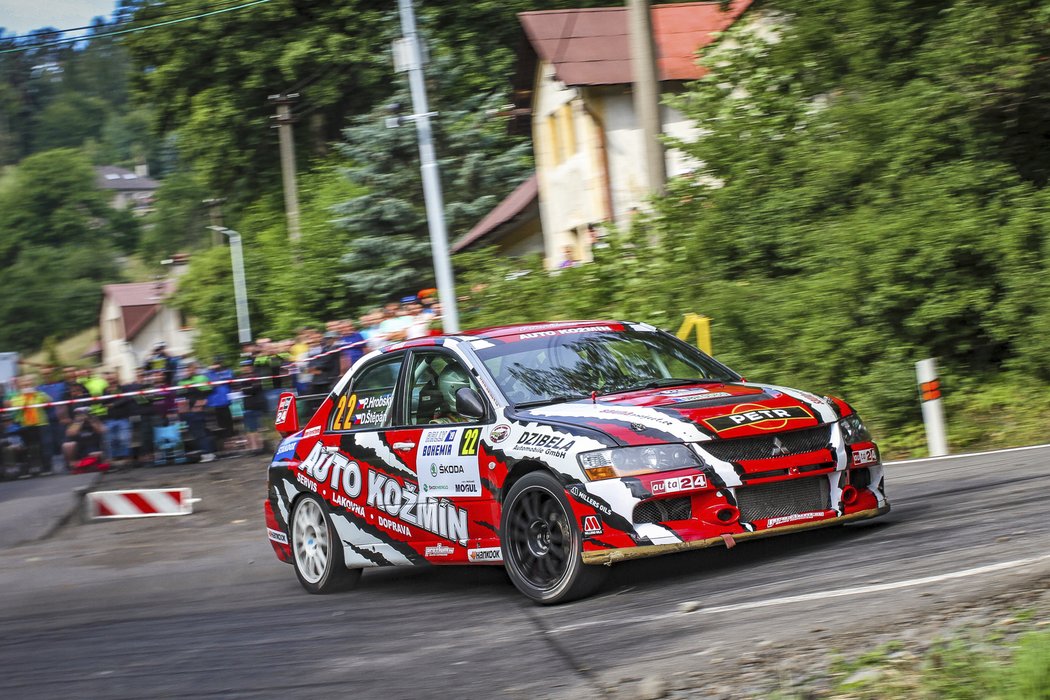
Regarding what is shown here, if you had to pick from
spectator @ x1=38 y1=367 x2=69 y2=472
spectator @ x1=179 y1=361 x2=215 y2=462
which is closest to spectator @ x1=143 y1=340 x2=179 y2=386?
spectator @ x1=179 y1=361 x2=215 y2=462

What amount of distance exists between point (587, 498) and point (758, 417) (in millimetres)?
1046

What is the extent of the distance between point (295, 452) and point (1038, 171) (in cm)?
1000

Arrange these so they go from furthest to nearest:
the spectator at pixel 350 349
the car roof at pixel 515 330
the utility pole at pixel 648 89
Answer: the spectator at pixel 350 349 < the utility pole at pixel 648 89 < the car roof at pixel 515 330

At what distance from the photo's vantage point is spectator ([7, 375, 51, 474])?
77.8 feet

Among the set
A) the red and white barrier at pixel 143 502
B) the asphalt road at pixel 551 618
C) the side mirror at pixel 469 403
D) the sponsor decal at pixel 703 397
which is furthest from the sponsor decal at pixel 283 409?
the red and white barrier at pixel 143 502

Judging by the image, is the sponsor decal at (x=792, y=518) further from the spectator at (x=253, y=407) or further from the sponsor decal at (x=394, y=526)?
the spectator at (x=253, y=407)

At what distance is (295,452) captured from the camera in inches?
394

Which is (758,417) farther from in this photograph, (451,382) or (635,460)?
(451,382)

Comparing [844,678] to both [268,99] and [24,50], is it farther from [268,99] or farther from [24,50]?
[268,99]

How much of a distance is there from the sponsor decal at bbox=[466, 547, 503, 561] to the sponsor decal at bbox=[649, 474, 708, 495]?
45.6 inches

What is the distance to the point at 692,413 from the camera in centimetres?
742

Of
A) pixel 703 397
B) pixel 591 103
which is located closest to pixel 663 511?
pixel 703 397

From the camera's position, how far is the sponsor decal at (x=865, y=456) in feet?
25.5

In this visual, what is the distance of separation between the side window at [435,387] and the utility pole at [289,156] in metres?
38.6
